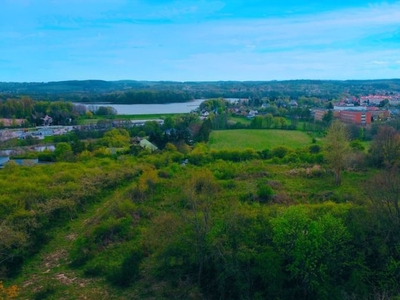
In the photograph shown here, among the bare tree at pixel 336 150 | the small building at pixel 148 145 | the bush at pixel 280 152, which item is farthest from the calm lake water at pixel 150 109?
the bare tree at pixel 336 150

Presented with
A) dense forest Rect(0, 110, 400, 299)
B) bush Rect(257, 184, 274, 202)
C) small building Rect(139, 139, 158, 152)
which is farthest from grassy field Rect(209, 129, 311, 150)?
bush Rect(257, 184, 274, 202)

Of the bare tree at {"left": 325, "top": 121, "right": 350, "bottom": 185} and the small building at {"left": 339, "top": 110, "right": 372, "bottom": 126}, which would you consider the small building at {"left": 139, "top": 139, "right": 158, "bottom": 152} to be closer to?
the bare tree at {"left": 325, "top": 121, "right": 350, "bottom": 185}

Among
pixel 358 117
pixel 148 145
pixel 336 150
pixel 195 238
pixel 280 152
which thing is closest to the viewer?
pixel 195 238

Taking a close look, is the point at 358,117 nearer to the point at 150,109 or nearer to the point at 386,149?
the point at 386,149

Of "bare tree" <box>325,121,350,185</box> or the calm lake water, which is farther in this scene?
the calm lake water

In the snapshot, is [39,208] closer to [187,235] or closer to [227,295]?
[187,235]

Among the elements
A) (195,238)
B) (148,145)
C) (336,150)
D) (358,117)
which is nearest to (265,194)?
(336,150)

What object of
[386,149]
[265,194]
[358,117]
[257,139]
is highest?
[358,117]
